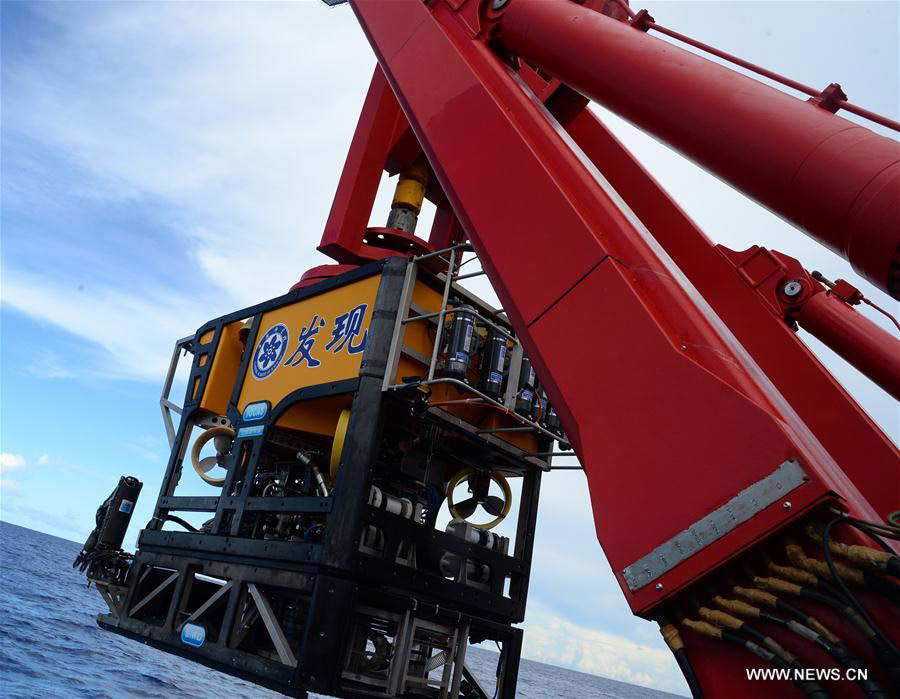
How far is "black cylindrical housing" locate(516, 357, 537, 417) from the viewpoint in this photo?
746 cm

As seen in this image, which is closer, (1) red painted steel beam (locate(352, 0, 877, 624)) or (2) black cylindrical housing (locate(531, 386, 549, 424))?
(1) red painted steel beam (locate(352, 0, 877, 624))

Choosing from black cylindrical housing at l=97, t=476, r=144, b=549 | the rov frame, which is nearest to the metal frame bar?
the rov frame

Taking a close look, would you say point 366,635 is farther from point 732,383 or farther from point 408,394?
point 732,383

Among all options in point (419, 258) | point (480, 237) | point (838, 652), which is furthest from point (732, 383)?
point (419, 258)

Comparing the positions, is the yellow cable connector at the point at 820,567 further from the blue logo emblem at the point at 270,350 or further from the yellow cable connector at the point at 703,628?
the blue logo emblem at the point at 270,350

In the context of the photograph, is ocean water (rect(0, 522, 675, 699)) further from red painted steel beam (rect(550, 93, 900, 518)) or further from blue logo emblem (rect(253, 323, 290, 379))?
red painted steel beam (rect(550, 93, 900, 518))

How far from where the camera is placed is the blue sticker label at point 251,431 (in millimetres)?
7852

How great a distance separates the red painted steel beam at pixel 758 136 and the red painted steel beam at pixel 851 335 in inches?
113

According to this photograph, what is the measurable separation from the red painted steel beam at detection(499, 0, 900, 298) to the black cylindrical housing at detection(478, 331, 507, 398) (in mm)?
3374

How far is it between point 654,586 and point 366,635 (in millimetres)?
4801

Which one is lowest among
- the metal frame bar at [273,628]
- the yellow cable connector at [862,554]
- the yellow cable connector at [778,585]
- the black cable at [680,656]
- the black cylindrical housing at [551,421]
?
the metal frame bar at [273,628]

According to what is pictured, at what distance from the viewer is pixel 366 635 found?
6.80 meters

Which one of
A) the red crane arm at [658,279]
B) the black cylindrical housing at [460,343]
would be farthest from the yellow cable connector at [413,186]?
the red crane arm at [658,279]

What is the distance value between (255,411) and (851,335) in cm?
604
